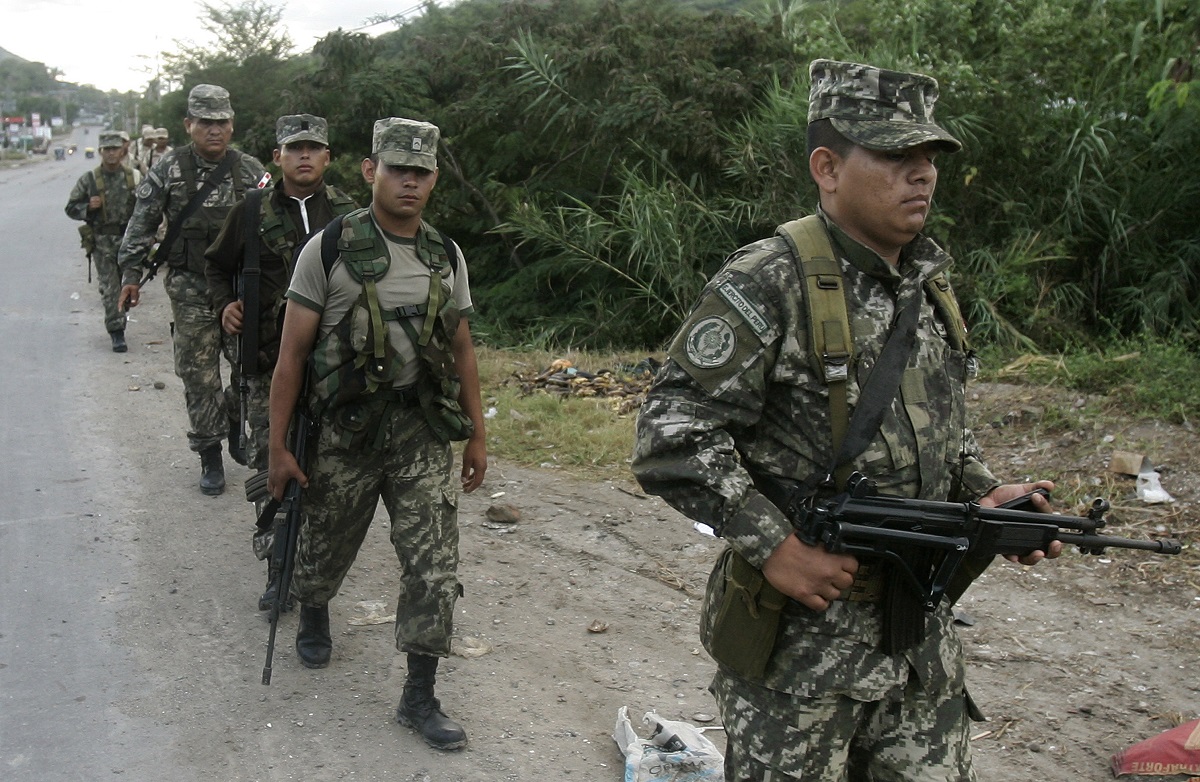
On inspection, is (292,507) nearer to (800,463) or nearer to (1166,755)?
(800,463)

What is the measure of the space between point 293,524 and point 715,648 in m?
2.13

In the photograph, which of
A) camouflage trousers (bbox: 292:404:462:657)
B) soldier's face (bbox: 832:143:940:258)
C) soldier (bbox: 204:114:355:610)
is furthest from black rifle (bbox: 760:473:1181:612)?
soldier (bbox: 204:114:355:610)

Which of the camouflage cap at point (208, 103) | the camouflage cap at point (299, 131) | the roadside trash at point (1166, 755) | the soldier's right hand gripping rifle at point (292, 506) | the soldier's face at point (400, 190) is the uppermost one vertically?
the camouflage cap at point (208, 103)

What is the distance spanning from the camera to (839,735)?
2480 mm

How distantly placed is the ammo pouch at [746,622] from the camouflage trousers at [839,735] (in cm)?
8

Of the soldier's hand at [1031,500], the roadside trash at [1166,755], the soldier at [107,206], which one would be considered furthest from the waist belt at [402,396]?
the soldier at [107,206]

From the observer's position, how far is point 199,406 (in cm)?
661

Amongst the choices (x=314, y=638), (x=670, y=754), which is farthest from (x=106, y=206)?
(x=670, y=754)

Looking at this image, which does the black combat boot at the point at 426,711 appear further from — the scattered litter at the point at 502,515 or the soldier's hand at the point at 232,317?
the scattered litter at the point at 502,515

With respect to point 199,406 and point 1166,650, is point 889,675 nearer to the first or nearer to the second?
point 1166,650

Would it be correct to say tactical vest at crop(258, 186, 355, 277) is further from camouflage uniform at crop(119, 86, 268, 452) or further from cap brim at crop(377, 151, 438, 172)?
camouflage uniform at crop(119, 86, 268, 452)

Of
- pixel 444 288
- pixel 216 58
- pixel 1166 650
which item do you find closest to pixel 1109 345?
pixel 1166 650

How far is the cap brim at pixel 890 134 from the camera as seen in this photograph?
7.82ft

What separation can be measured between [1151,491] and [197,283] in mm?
5198
